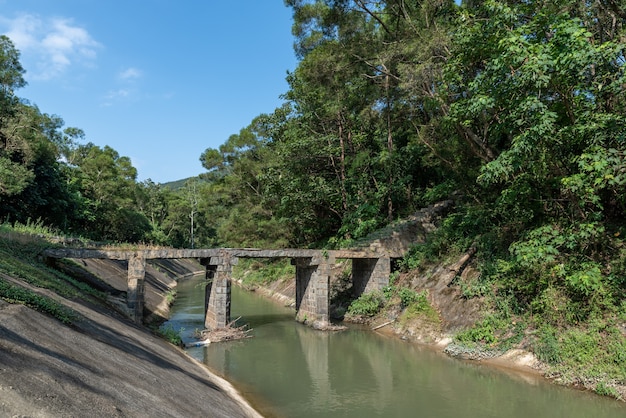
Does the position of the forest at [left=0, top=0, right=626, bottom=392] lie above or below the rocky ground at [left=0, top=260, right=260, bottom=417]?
above

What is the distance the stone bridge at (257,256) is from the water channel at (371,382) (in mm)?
1884

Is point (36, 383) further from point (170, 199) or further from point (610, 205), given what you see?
point (170, 199)

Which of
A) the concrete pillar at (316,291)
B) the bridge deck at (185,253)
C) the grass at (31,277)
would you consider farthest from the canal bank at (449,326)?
the grass at (31,277)

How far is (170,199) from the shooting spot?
8081 centimetres

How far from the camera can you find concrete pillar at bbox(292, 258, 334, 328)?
24.3 m

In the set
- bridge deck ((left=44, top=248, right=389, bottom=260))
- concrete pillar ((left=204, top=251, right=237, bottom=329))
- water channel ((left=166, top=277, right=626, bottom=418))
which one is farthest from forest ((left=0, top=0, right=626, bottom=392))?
concrete pillar ((left=204, top=251, right=237, bottom=329))

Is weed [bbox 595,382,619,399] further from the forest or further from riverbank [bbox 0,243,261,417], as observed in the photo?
riverbank [bbox 0,243,261,417]

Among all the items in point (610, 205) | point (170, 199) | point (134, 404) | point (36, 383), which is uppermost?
point (170, 199)

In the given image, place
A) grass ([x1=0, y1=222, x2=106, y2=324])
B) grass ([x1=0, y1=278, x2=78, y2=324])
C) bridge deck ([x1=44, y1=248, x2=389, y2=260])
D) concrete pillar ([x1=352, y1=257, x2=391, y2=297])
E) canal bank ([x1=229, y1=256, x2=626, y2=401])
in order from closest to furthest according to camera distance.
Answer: grass ([x1=0, y1=278, x2=78, y2=324])
grass ([x1=0, y1=222, x2=106, y2=324])
canal bank ([x1=229, y1=256, x2=626, y2=401])
bridge deck ([x1=44, y1=248, x2=389, y2=260])
concrete pillar ([x1=352, y1=257, x2=391, y2=297])

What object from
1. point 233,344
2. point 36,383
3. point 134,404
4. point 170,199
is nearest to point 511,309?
point 233,344

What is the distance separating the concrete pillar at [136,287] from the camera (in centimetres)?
2056

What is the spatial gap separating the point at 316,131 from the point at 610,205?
2330 centimetres

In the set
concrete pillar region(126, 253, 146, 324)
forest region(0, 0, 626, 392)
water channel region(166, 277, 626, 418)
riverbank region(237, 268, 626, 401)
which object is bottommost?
water channel region(166, 277, 626, 418)

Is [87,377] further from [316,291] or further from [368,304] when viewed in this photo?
[368,304]
